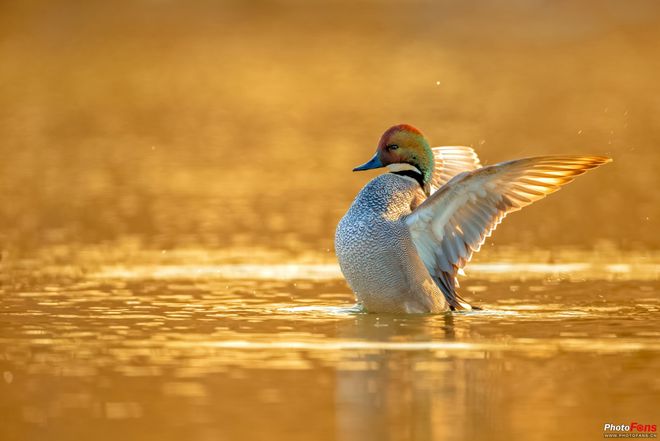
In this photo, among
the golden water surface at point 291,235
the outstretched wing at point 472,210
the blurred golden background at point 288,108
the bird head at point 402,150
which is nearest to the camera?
the golden water surface at point 291,235

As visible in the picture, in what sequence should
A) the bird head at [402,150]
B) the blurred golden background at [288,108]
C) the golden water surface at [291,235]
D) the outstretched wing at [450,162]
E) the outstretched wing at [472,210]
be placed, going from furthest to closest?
1. the blurred golden background at [288,108]
2. the outstretched wing at [450,162]
3. the bird head at [402,150]
4. the outstretched wing at [472,210]
5. the golden water surface at [291,235]

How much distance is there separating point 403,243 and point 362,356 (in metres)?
1.59

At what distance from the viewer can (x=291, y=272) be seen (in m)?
10.7

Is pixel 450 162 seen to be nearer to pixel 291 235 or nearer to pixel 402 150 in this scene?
pixel 402 150

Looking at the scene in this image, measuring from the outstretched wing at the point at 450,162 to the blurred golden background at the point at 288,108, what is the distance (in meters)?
1.59

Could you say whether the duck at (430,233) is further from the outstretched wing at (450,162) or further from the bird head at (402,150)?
the outstretched wing at (450,162)

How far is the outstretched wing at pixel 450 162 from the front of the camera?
10.6m

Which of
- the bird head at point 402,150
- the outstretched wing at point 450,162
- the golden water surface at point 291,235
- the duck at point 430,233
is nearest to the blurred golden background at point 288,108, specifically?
the golden water surface at point 291,235

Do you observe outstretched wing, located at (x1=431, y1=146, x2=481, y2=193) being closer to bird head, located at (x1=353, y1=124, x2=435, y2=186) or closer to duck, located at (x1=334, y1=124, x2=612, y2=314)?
bird head, located at (x1=353, y1=124, x2=435, y2=186)

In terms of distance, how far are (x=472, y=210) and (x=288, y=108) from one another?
51.3 ft

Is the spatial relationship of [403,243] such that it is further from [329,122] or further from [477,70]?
[477,70]

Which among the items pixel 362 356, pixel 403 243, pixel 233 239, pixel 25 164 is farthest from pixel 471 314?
pixel 25 164

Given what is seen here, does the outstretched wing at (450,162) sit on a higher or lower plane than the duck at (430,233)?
higher

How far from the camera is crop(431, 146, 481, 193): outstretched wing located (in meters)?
10.6
